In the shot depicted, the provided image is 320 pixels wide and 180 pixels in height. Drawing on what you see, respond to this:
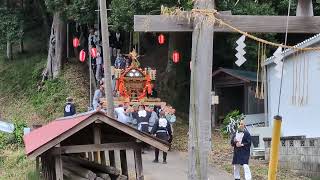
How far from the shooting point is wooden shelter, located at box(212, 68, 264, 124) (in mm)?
27375

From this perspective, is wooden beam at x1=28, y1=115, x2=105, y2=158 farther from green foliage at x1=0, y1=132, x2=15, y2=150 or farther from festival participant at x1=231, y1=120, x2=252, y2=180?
green foliage at x1=0, y1=132, x2=15, y2=150

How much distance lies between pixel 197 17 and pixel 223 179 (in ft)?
25.0

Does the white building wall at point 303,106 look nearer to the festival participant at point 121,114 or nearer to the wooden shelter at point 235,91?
the wooden shelter at point 235,91

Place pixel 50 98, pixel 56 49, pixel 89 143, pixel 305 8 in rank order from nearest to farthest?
pixel 305 8 → pixel 89 143 → pixel 50 98 → pixel 56 49

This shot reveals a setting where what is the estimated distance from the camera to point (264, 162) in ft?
62.6

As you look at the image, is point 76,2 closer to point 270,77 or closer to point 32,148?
point 270,77

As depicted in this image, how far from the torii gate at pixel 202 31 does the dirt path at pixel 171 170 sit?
6174 millimetres

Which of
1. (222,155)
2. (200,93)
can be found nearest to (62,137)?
(200,93)

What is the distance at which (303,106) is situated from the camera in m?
20.3

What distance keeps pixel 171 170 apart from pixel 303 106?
5.93 metres

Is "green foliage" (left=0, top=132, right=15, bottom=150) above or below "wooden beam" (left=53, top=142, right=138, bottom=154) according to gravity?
below

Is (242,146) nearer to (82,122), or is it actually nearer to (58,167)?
(82,122)

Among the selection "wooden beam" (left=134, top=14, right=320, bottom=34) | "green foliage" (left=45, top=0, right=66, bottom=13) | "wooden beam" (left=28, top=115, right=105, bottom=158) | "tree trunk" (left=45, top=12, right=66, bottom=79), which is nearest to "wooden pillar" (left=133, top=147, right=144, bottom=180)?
"wooden beam" (left=28, top=115, right=105, bottom=158)

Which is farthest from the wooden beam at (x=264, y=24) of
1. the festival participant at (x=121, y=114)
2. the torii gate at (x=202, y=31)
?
the festival participant at (x=121, y=114)
